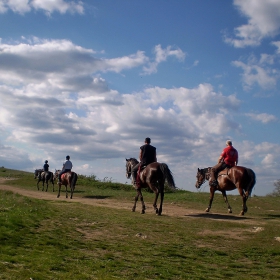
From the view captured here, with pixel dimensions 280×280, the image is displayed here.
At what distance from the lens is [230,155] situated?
1730 centimetres

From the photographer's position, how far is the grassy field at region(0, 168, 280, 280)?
694 cm

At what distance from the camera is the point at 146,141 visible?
53.4 ft

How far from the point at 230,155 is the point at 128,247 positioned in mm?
9690

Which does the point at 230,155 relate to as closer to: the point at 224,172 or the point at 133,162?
the point at 224,172

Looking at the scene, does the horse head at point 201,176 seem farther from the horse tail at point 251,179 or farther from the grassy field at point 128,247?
the grassy field at point 128,247

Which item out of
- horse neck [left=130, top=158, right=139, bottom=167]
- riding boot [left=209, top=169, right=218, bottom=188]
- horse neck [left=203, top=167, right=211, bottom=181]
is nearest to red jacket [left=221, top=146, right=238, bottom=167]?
riding boot [left=209, top=169, right=218, bottom=188]

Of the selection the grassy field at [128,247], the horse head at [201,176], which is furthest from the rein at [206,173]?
the grassy field at [128,247]

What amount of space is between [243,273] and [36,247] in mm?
4351

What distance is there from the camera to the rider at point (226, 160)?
17305 millimetres

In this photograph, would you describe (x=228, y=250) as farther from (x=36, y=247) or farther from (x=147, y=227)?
(x=36, y=247)

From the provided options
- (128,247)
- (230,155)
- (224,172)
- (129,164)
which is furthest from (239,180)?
(128,247)

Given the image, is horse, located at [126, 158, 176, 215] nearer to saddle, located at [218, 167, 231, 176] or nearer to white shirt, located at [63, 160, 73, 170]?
saddle, located at [218, 167, 231, 176]

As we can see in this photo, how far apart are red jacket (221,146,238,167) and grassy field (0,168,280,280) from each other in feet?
13.8

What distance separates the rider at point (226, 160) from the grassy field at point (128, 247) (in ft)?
13.8
